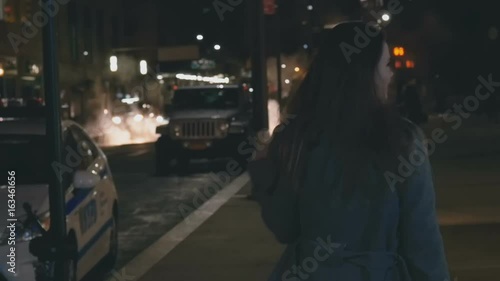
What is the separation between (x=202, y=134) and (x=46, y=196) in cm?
1368

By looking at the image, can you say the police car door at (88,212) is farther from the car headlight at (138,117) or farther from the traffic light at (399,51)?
the car headlight at (138,117)

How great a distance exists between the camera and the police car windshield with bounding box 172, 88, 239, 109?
2217 cm

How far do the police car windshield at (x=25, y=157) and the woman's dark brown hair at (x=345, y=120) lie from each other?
535 centimetres

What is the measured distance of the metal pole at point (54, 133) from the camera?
4.79m

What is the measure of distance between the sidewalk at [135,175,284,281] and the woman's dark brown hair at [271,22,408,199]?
19.1 feet

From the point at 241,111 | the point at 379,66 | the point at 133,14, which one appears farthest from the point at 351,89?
the point at 133,14

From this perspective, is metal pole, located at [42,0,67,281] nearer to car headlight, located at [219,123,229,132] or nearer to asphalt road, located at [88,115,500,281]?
asphalt road, located at [88,115,500,281]

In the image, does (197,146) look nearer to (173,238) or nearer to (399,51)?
(173,238)

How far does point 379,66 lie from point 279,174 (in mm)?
468

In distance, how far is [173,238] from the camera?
11.6 metres

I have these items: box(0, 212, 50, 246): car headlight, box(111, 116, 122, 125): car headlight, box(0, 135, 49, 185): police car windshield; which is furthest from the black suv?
box(111, 116, 122, 125): car headlight

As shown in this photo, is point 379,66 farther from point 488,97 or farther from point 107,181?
point 488,97

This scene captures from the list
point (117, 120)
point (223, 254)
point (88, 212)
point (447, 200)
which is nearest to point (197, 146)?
point (447, 200)

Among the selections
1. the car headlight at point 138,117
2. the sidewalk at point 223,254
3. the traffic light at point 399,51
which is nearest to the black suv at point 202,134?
the sidewalk at point 223,254
